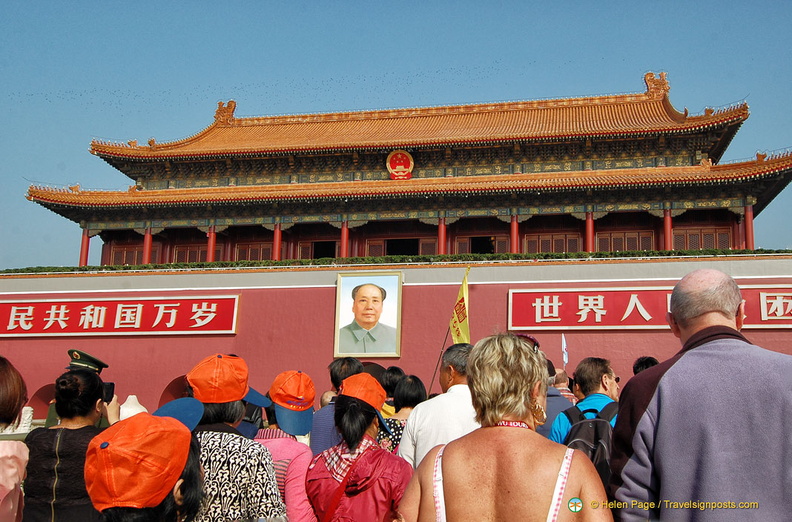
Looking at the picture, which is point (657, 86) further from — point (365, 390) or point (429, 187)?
point (365, 390)

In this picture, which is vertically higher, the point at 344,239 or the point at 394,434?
the point at 344,239

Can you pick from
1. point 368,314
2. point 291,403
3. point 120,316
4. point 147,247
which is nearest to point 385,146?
point 368,314

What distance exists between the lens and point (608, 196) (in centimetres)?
1747

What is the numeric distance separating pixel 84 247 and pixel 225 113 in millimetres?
6599

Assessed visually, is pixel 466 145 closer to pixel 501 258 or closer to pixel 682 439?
pixel 501 258

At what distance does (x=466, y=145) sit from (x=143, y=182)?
30.2 ft

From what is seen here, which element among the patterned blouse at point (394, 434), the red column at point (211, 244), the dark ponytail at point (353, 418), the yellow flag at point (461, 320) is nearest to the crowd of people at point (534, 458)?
the dark ponytail at point (353, 418)

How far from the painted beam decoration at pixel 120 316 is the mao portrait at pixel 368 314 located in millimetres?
2492

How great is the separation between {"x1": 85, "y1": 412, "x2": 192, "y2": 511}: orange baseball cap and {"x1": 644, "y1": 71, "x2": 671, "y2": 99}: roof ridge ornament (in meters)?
20.5

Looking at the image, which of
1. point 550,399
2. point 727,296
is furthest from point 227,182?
point 727,296

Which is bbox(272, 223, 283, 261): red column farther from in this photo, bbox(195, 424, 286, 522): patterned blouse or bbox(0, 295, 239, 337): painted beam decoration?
bbox(195, 424, 286, 522): patterned blouse

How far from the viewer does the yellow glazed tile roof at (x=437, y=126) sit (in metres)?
18.2

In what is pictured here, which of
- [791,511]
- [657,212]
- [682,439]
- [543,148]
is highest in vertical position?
[543,148]

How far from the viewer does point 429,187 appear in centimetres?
1775
